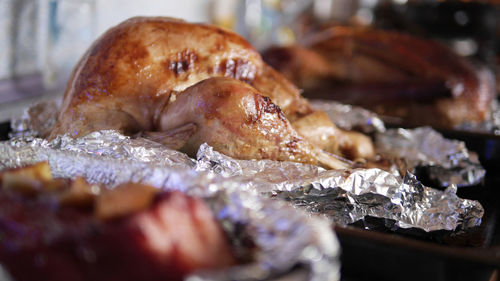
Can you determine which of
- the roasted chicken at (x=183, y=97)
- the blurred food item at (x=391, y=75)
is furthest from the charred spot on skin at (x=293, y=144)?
the blurred food item at (x=391, y=75)

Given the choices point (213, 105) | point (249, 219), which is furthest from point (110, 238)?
point (213, 105)

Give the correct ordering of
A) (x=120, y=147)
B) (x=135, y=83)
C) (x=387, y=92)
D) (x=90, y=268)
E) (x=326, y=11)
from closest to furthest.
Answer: (x=90, y=268) < (x=120, y=147) < (x=135, y=83) < (x=387, y=92) < (x=326, y=11)

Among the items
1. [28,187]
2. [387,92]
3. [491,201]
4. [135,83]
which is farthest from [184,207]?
[387,92]

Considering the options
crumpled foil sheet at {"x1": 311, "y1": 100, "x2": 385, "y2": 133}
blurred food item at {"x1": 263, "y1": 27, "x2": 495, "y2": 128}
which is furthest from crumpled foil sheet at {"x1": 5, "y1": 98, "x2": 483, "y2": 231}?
blurred food item at {"x1": 263, "y1": 27, "x2": 495, "y2": 128}

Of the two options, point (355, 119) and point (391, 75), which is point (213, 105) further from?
point (391, 75)

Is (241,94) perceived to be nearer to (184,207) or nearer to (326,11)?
(184,207)

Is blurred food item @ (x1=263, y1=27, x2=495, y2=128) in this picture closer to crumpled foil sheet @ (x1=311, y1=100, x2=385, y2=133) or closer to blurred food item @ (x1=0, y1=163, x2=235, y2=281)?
crumpled foil sheet @ (x1=311, y1=100, x2=385, y2=133)
